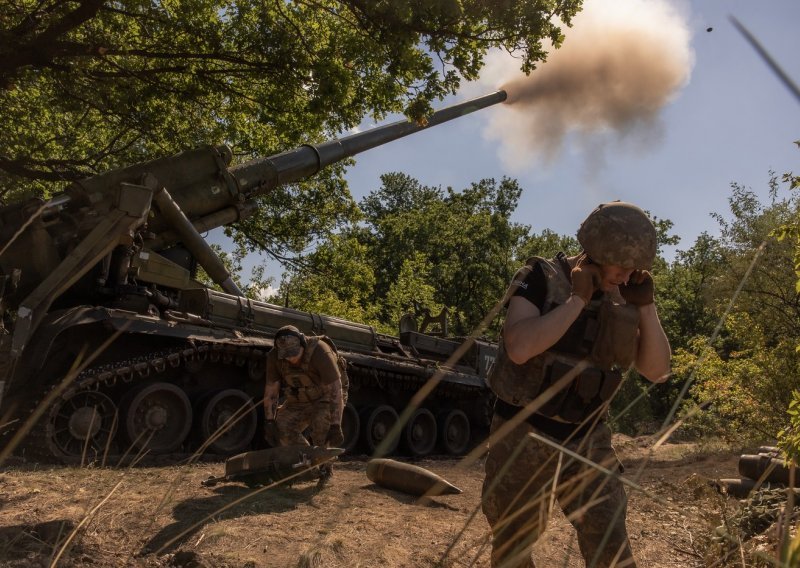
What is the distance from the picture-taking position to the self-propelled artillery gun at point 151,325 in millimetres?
9141

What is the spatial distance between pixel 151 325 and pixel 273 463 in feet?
13.0

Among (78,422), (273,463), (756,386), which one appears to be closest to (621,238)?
(273,463)

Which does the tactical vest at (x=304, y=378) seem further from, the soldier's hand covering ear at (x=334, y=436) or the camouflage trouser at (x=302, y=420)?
the soldier's hand covering ear at (x=334, y=436)

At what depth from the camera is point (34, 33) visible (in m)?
10.8

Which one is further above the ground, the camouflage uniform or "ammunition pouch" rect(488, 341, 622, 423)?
"ammunition pouch" rect(488, 341, 622, 423)

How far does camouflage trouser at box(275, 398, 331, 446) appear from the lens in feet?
25.5

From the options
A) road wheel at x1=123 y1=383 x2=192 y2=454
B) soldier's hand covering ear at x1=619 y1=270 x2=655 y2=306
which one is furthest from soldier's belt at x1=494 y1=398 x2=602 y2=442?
road wheel at x1=123 y1=383 x2=192 y2=454

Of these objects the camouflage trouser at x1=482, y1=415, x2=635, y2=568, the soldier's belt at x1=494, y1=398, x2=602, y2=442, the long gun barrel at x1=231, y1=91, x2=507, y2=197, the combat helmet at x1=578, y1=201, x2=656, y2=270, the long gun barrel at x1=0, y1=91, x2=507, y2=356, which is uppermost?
the long gun barrel at x1=231, y1=91, x2=507, y2=197

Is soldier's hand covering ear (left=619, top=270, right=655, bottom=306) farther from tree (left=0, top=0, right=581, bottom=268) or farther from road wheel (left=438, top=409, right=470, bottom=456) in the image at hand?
road wheel (left=438, top=409, right=470, bottom=456)

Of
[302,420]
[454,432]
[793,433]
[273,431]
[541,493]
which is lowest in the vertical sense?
[454,432]

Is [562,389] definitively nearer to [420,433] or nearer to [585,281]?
[585,281]

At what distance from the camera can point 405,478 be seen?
324 inches

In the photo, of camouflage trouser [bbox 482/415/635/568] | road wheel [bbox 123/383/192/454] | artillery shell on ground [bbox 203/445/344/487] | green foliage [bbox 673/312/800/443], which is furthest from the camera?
green foliage [bbox 673/312/800/443]

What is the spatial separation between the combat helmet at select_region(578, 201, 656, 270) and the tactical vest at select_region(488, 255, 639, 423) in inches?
8.3
